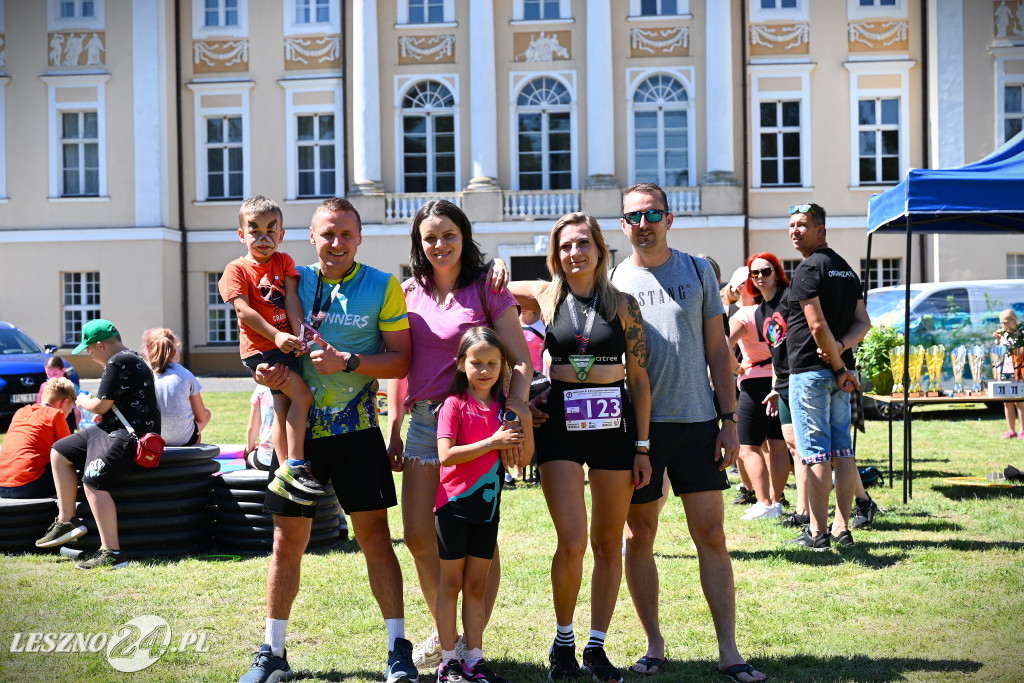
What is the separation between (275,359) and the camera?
434 cm

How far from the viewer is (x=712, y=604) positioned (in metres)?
4.36

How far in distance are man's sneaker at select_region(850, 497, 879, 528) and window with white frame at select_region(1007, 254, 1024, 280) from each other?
19.2m

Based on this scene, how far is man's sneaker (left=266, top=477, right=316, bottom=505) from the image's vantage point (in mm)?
4211

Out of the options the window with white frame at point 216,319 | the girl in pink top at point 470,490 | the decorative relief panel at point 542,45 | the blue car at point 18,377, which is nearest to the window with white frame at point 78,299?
the window with white frame at point 216,319

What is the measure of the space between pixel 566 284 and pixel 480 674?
176 centimetres

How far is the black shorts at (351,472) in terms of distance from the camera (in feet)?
14.0

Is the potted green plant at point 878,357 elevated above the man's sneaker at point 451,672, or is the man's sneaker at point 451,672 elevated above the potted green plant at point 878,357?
the potted green plant at point 878,357

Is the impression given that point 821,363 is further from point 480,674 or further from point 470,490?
point 480,674

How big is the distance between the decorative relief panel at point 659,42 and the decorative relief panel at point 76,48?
Result: 47.2 ft

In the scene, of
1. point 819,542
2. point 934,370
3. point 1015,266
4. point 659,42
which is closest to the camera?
point 819,542

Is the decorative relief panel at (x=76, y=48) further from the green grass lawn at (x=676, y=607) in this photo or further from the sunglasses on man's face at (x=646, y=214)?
the sunglasses on man's face at (x=646, y=214)

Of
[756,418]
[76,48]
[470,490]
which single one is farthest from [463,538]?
[76,48]

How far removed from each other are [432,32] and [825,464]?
21.8 metres

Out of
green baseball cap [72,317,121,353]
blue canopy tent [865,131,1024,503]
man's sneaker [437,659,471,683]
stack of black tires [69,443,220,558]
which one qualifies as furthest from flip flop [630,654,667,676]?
blue canopy tent [865,131,1024,503]
